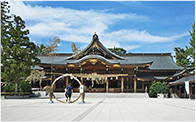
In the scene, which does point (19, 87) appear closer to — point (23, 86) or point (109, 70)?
point (23, 86)

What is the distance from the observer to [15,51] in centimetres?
2488

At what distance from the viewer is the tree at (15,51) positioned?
24.4m

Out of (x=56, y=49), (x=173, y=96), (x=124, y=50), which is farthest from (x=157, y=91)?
(x=124, y=50)

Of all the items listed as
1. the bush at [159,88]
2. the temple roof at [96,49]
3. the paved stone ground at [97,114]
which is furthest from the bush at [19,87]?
the bush at [159,88]

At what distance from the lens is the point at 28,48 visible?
27.0 meters

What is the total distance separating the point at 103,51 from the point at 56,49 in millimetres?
18620

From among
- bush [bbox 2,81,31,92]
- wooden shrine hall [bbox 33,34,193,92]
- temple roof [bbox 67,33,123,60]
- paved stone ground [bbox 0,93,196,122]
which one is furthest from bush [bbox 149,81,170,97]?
bush [bbox 2,81,31,92]

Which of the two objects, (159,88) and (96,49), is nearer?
(159,88)

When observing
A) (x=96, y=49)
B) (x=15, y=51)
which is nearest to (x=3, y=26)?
(x=15, y=51)

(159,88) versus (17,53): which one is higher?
(17,53)

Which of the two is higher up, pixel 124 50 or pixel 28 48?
pixel 124 50

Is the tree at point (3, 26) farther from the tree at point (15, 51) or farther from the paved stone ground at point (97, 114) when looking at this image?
the paved stone ground at point (97, 114)

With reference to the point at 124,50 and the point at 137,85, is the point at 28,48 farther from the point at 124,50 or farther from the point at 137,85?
the point at 124,50

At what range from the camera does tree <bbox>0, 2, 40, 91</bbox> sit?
24.4 m
